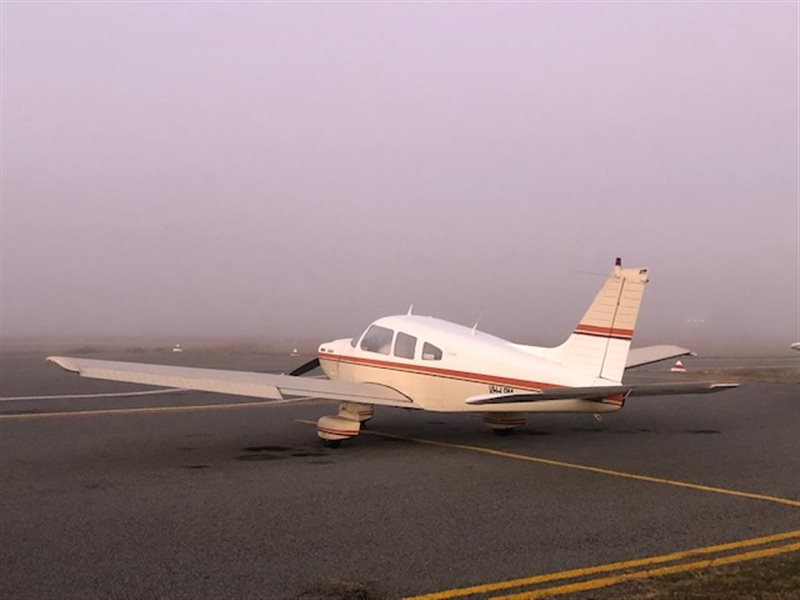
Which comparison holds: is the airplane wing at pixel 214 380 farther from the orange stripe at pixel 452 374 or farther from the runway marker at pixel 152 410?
the runway marker at pixel 152 410

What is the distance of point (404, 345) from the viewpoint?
574 inches

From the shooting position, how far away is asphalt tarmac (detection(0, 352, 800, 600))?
6363 millimetres

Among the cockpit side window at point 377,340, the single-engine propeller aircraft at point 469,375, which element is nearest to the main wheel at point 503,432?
the single-engine propeller aircraft at point 469,375

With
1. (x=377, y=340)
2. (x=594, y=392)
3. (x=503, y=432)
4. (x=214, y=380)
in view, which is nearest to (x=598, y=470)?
(x=594, y=392)

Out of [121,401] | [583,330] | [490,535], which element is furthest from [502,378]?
[121,401]

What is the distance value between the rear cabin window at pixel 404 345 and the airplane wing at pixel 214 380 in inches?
44.3

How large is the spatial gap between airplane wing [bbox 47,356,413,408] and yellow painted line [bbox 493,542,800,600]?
275 inches

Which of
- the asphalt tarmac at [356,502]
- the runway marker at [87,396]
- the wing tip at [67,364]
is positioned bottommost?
the runway marker at [87,396]

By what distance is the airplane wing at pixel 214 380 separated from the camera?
39.7 feet

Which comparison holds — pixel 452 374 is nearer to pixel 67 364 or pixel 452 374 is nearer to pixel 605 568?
pixel 67 364

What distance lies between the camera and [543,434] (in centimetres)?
1547

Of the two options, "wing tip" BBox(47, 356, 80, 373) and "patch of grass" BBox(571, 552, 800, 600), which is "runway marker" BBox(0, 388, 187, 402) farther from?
"patch of grass" BBox(571, 552, 800, 600)

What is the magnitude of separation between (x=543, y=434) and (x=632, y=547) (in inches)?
324

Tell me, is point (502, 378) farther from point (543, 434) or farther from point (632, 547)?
point (632, 547)
